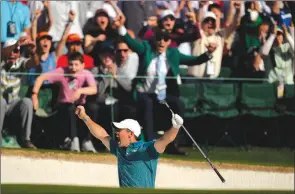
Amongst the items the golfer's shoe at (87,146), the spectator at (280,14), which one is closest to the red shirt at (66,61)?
the golfer's shoe at (87,146)

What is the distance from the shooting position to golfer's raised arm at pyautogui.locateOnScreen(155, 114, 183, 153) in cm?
1169

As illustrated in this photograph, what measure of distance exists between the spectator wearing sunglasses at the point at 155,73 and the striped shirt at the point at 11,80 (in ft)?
4.42

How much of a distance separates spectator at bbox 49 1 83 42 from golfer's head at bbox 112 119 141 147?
423 centimetres

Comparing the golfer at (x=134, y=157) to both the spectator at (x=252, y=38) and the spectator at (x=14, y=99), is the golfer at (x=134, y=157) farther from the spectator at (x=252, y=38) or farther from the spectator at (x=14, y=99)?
the spectator at (x=252, y=38)

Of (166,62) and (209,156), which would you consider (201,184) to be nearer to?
(209,156)

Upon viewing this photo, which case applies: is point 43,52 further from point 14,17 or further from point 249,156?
point 249,156

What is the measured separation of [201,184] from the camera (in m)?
16.9

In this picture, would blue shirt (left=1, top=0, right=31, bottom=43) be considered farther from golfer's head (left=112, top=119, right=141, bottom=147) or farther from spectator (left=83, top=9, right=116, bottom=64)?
golfer's head (left=112, top=119, right=141, bottom=147)

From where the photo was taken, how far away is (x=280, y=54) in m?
17.5

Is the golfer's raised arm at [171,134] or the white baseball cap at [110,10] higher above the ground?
the white baseball cap at [110,10]

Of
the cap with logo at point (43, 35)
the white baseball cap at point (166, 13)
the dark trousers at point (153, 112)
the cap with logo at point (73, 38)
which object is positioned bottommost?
the dark trousers at point (153, 112)

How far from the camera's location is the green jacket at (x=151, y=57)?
54.4 ft

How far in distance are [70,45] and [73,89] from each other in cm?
57

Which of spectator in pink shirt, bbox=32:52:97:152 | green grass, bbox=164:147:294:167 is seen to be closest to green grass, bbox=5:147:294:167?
green grass, bbox=164:147:294:167
